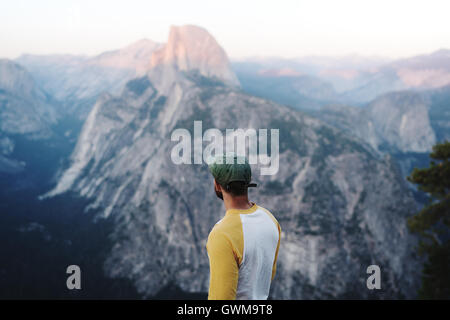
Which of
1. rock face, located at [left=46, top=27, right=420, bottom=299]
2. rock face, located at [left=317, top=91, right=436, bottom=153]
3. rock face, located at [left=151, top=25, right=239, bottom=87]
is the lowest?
rock face, located at [left=46, top=27, right=420, bottom=299]

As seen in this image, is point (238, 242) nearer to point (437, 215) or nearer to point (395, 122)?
point (437, 215)

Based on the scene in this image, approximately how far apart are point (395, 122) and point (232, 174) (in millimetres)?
213249

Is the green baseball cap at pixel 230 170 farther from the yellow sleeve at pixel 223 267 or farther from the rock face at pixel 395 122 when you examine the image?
the rock face at pixel 395 122

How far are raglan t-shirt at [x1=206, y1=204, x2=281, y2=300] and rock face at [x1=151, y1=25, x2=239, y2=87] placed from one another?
18475cm

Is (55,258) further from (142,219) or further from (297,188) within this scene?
(297,188)

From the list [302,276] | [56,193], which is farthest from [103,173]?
[302,276]

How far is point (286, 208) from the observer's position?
303 ft

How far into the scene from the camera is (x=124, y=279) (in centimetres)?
9456

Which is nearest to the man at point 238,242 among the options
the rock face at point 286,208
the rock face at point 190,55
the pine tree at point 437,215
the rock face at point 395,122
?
the pine tree at point 437,215

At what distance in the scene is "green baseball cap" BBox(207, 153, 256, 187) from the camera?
3.61 m

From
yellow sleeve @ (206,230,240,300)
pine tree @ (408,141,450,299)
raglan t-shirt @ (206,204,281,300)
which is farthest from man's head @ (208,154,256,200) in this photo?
pine tree @ (408,141,450,299)

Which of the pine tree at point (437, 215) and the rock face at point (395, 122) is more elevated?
the rock face at point (395, 122)

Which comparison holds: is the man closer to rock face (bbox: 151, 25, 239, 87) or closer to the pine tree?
the pine tree

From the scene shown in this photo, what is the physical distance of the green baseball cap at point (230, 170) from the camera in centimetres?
361
